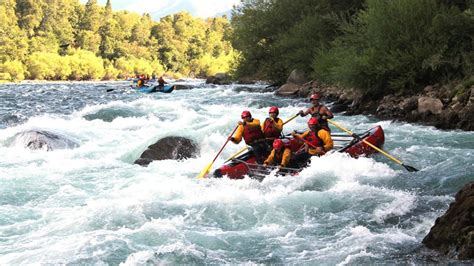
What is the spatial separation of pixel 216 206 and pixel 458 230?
12.1ft

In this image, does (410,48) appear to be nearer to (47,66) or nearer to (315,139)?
(315,139)

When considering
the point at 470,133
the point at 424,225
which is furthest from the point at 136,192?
the point at 470,133

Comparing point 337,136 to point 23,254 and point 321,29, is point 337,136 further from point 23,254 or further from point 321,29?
point 321,29

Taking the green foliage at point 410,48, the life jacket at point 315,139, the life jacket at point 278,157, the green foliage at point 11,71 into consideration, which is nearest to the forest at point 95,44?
the green foliage at point 11,71

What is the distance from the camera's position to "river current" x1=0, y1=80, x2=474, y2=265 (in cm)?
596

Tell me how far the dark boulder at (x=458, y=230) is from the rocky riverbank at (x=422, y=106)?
8.12 metres

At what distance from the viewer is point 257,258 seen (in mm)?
5879

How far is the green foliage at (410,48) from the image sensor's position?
49.0ft

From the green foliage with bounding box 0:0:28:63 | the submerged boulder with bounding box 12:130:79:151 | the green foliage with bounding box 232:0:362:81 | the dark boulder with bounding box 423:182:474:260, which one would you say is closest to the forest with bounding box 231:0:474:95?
the green foliage with bounding box 232:0:362:81

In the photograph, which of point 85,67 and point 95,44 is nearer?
point 85,67

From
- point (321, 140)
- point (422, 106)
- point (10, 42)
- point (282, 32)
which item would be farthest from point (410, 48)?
point (10, 42)

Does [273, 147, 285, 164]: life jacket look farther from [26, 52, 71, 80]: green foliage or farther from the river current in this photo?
[26, 52, 71, 80]: green foliage

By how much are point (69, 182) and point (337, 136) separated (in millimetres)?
5717

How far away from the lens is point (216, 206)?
7.70 metres
